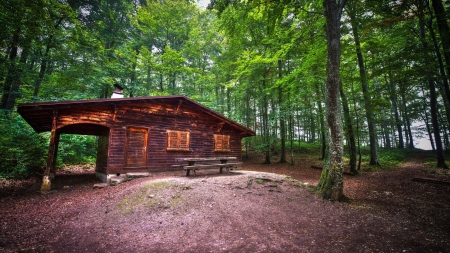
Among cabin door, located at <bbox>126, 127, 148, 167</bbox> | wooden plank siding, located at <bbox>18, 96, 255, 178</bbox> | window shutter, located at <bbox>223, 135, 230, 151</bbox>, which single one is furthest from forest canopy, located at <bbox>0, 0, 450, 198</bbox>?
cabin door, located at <bbox>126, 127, 148, 167</bbox>

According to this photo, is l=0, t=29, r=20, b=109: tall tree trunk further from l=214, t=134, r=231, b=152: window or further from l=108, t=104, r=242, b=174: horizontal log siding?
l=214, t=134, r=231, b=152: window

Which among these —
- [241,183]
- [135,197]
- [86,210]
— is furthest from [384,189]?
[86,210]

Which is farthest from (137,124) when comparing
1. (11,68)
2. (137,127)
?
(11,68)

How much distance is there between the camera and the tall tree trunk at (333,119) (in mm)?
6664

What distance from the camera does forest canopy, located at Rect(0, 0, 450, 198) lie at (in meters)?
8.53

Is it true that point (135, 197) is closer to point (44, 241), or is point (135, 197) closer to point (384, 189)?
point (44, 241)

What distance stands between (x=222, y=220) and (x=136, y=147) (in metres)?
7.57

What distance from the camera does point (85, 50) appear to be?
625 inches

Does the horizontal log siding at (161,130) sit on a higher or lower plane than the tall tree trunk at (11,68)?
lower

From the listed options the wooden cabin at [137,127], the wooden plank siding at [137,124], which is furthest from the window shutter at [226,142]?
the wooden plank siding at [137,124]

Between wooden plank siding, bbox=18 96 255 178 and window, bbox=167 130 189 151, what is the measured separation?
7.1 inches

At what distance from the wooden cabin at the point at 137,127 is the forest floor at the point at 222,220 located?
2560 mm

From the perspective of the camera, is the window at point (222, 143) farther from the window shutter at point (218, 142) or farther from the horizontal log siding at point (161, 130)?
the horizontal log siding at point (161, 130)

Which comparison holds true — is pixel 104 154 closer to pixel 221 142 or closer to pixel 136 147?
pixel 136 147
